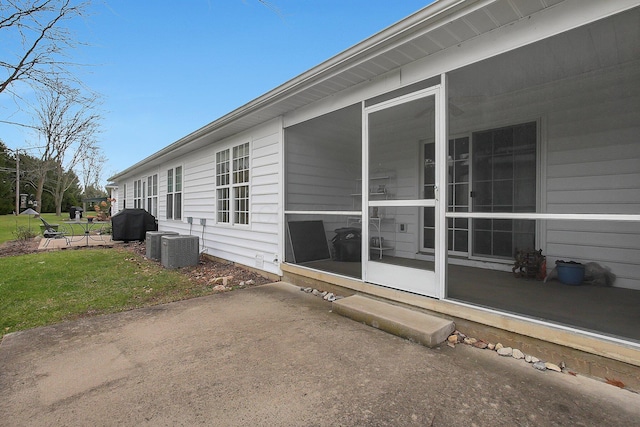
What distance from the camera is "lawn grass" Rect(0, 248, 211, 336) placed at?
3.63m

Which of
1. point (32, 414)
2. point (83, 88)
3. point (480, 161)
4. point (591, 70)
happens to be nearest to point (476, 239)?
point (480, 161)

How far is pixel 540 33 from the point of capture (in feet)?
7.52

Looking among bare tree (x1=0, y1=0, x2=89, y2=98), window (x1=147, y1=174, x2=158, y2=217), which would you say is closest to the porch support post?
bare tree (x1=0, y1=0, x2=89, y2=98)

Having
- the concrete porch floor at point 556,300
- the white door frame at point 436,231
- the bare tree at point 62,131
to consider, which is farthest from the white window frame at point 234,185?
the concrete porch floor at point 556,300

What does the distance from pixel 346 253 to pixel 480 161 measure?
8.29 feet

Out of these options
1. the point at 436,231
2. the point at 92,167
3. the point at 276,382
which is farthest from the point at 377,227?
the point at 92,167

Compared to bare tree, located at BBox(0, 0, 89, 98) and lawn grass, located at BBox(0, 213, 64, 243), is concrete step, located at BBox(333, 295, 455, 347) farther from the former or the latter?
lawn grass, located at BBox(0, 213, 64, 243)

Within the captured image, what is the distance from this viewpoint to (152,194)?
11.4m

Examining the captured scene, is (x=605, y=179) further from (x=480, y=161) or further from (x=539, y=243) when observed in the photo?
(x=480, y=161)

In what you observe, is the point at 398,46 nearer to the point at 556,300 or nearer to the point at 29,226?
the point at 556,300

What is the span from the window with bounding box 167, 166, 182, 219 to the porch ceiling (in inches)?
198

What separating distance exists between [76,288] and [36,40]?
11.2 ft

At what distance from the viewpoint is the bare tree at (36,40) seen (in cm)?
366

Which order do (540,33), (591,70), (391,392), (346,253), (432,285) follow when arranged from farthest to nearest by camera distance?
(346,253) → (591,70) → (432,285) → (540,33) → (391,392)
